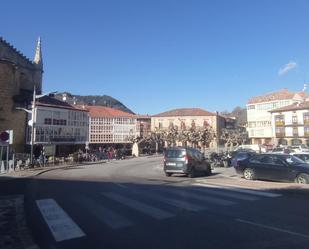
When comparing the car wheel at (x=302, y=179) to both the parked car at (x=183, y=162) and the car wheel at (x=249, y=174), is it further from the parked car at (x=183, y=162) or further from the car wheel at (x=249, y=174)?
the parked car at (x=183, y=162)

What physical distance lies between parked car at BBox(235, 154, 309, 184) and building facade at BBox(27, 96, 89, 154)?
37523 mm

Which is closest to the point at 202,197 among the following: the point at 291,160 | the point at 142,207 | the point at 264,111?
the point at 142,207

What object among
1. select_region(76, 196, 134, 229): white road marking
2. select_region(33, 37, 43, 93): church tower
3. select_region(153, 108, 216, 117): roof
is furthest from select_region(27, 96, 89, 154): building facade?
select_region(153, 108, 216, 117): roof

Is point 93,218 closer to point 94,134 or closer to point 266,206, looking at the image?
A: point 266,206

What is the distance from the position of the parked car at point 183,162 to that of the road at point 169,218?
7.51m

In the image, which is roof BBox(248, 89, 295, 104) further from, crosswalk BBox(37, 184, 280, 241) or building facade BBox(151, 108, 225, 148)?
crosswalk BBox(37, 184, 280, 241)

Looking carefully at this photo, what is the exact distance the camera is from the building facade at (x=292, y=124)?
83000mm

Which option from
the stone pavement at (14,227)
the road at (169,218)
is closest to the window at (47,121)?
the road at (169,218)

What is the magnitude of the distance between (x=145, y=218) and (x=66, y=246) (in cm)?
261

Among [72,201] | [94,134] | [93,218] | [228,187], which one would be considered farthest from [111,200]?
[94,134]

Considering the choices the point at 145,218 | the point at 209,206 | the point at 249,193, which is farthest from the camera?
the point at 249,193

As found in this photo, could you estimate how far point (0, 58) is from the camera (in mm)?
47719

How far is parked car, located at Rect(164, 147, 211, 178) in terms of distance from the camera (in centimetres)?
2159

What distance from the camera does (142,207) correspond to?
10.4 meters
